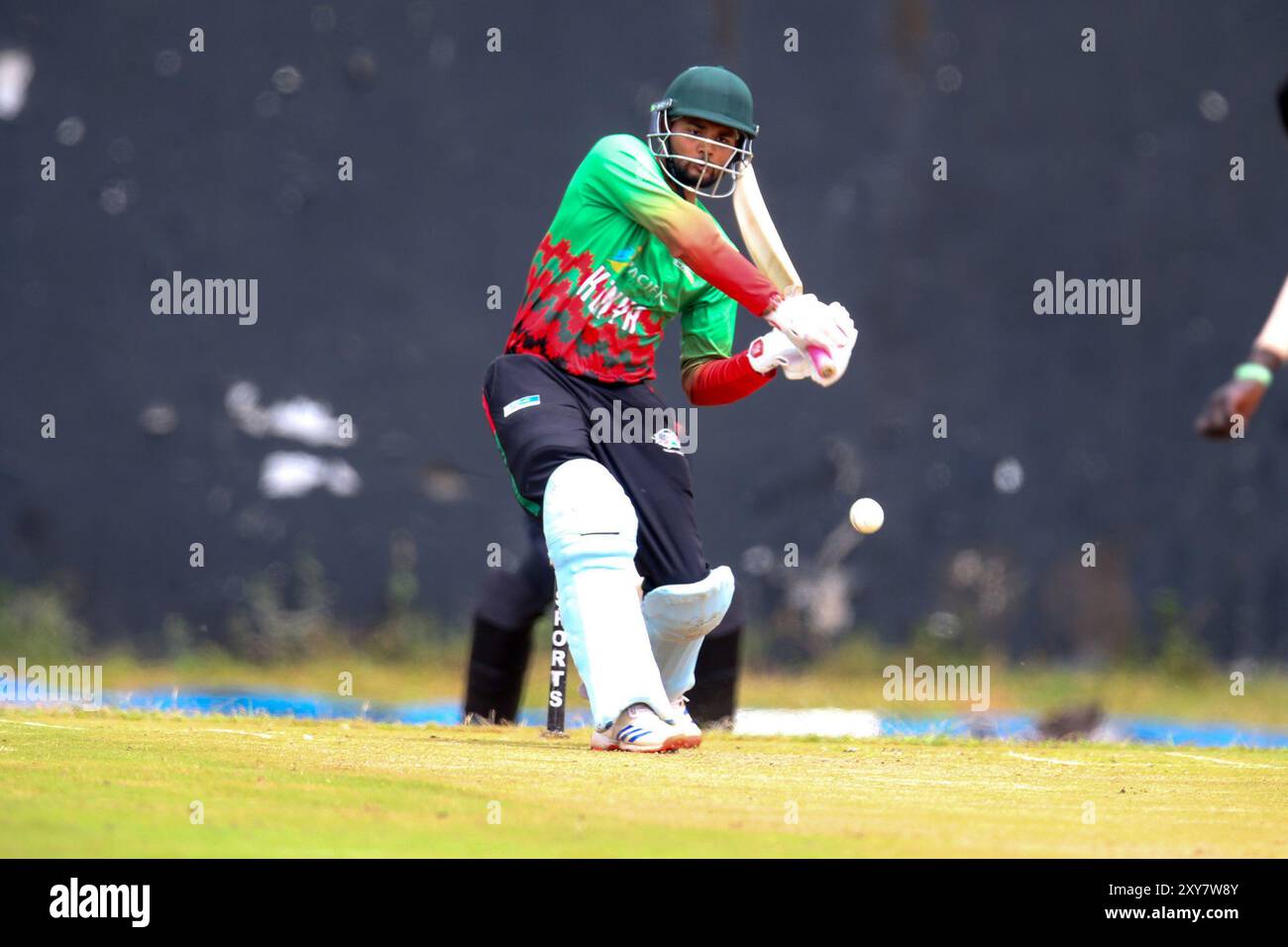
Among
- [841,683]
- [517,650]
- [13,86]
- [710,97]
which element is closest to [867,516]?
[710,97]

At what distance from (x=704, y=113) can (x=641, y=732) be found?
1689 millimetres

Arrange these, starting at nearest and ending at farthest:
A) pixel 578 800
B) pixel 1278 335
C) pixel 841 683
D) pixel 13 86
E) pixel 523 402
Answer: pixel 1278 335 → pixel 578 800 → pixel 523 402 → pixel 841 683 → pixel 13 86

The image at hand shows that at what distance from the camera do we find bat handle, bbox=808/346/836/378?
14.3ft

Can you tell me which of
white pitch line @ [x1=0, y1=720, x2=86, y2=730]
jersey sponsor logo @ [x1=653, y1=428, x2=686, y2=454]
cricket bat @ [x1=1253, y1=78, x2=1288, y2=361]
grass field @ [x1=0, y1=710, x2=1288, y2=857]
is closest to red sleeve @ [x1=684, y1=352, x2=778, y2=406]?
jersey sponsor logo @ [x1=653, y1=428, x2=686, y2=454]

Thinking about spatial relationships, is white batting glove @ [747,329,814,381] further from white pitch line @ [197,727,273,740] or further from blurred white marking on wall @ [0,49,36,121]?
blurred white marking on wall @ [0,49,36,121]

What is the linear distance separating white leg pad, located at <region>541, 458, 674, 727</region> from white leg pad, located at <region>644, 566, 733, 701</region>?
33 cm

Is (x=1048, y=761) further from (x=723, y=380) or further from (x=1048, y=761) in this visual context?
(x=723, y=380)

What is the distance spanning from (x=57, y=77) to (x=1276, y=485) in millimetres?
6281

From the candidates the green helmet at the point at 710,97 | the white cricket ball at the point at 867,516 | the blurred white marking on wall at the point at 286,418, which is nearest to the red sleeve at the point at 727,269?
the green helmet at the point at 710,97

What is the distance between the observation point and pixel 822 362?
4.36 metres

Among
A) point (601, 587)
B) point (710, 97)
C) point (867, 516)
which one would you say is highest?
point (710, 97)

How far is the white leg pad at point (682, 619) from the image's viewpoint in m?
4.76

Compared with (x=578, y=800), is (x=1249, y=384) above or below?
above

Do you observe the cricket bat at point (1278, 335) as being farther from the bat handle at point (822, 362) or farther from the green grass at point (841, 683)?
the green grass at point (841, 683)
